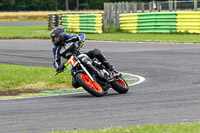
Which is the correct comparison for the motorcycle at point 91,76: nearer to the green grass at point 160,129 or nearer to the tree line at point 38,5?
the green grass at point 160,129

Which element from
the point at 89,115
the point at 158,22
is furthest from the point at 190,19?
the point at 89,115

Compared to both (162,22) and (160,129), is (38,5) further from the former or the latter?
(160,129)

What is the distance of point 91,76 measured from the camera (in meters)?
10.2

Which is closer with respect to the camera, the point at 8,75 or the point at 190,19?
the point at 8,75

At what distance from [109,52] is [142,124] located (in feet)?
41.7

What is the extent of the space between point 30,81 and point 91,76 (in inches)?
109

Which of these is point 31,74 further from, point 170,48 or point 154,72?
point 170,48

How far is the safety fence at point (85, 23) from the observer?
1222 inches

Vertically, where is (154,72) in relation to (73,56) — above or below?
below

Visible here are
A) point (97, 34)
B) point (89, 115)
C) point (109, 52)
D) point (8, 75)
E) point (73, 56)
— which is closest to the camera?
point (89, 115)

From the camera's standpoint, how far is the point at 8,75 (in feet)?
42.1

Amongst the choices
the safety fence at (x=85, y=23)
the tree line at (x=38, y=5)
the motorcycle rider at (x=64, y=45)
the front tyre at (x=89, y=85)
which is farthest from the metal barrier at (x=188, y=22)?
the tree line at (x=38, y=5)

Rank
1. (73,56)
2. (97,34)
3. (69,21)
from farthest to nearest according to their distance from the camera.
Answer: (69,21)
(97,34)
(73,56)

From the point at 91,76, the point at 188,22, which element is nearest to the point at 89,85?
the point at 91,76
